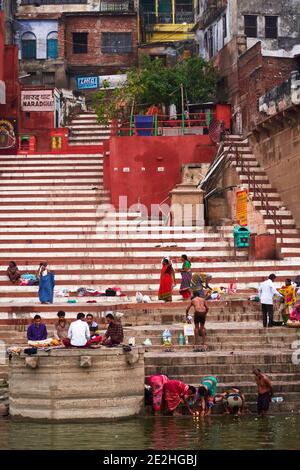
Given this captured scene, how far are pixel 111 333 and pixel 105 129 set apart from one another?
2176cm

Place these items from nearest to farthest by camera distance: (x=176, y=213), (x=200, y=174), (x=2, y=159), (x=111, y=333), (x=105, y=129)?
(x=111, y=333)
(x=176, y=213)
(x=200, y=174)
(x=2, y=159)
(x=105, y=129)

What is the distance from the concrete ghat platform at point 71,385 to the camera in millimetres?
16141

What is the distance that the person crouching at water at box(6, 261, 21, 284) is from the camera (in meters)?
23.7

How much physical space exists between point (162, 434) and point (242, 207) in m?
13.6

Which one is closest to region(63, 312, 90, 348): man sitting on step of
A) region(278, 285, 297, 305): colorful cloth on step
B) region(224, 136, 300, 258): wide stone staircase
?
region(278, 285, 297, 305): colorful cloth on step

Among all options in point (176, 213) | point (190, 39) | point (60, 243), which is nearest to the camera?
point (60, 243)

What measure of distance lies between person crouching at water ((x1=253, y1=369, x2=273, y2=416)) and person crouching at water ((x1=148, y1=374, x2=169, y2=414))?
52.5 inches

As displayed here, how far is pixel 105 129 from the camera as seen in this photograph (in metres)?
38.6

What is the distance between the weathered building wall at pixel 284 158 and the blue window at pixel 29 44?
17.3 metres

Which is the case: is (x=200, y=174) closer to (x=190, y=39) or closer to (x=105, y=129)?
(x=105, y=129)

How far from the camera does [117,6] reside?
4634 cm

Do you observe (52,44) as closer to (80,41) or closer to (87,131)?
(80,41)

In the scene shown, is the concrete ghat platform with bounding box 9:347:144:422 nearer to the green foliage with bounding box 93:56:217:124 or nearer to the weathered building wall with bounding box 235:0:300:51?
the green foliage with bounding box 93:56:217:124
